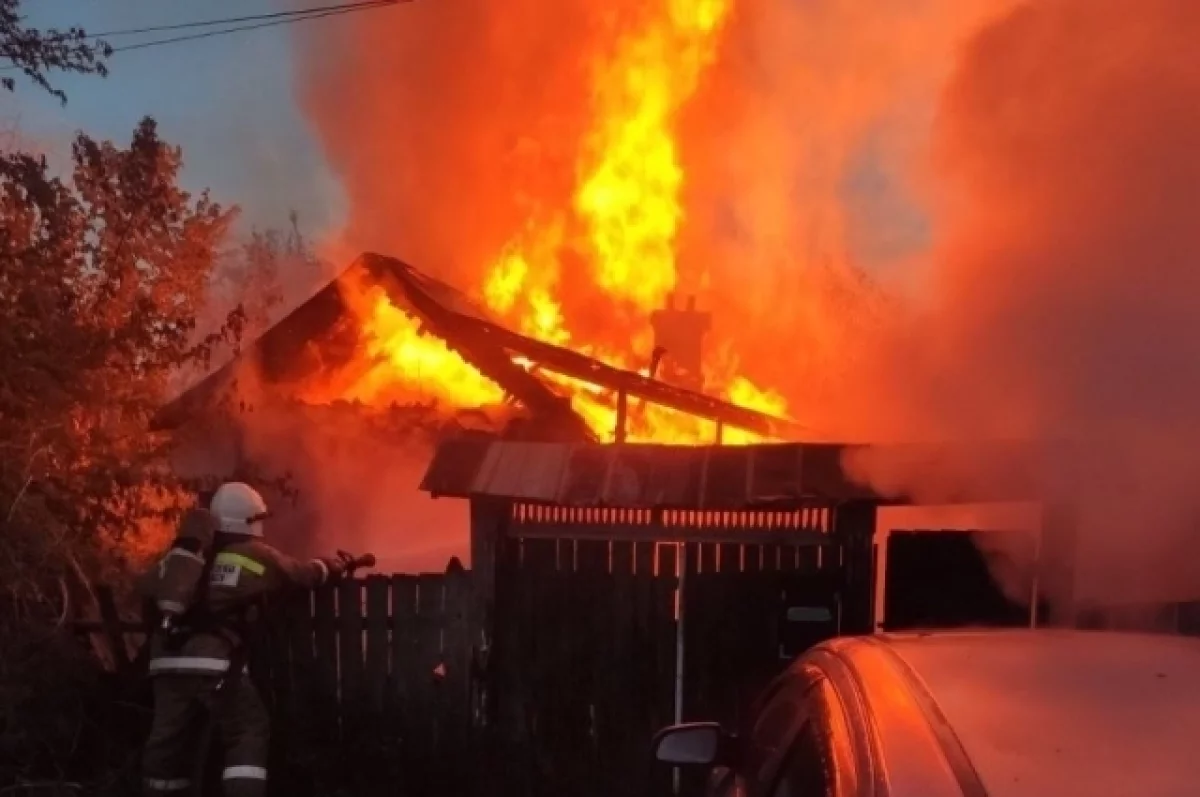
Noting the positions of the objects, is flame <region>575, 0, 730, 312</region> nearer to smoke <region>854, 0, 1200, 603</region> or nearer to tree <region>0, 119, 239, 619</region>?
tree <region>0, 119, 239, 619</region>

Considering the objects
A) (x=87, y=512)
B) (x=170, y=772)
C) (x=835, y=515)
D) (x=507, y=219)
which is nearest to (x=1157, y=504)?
(x=835, y=515)

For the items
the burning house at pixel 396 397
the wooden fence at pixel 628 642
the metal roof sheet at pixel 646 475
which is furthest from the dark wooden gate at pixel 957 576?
the burning house at pixel 396 397

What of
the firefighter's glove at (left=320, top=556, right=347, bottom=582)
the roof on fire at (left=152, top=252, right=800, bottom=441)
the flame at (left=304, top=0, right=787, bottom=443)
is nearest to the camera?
the firefighter's glove at (left=320, top=556, right=347, bottom=582)

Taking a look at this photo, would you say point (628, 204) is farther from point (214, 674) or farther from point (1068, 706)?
point (1068, 706)

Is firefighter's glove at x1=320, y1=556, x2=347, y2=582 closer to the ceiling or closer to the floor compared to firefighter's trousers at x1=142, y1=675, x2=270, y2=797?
closer to the ceiling

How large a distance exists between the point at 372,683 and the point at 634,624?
64.7 inches

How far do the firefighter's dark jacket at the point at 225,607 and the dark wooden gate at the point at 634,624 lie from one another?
4.14 ft

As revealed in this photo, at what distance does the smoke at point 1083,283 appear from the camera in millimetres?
5184

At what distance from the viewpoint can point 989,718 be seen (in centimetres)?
210

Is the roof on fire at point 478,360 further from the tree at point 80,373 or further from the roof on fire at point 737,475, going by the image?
the roof on fire at point 737,475

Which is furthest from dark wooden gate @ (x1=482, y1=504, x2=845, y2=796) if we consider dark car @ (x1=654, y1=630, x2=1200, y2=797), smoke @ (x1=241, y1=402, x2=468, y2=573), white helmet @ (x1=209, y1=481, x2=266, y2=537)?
smoke @ (x1=241, y1=402, x2=468, y2=573)

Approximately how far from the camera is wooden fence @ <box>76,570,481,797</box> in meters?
6.32

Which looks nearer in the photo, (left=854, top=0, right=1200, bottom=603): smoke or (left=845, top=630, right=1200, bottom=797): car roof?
(left=845, top=630, right=1200, bottom=797): car roof

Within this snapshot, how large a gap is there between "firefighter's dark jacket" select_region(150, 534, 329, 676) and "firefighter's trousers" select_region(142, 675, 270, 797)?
89 millimetres
